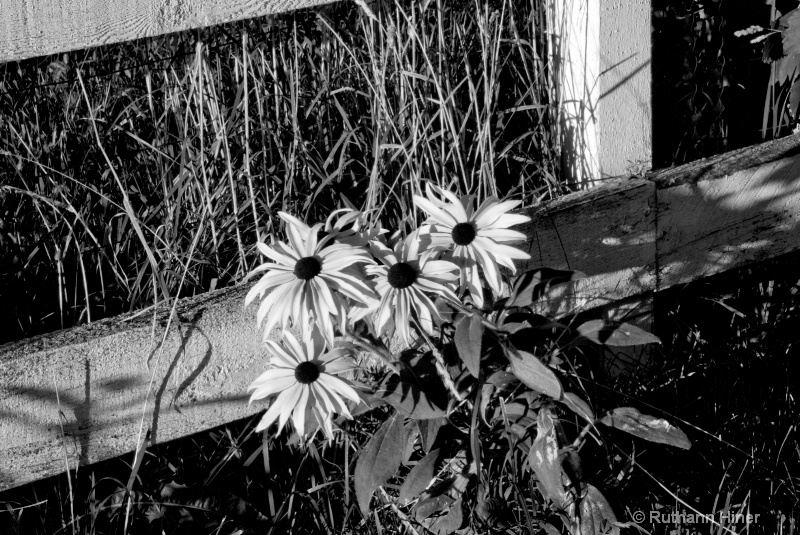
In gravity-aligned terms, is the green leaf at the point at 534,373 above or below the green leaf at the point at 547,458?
above

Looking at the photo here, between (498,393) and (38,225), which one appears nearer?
(498,393)

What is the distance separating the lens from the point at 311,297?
1.43 metres

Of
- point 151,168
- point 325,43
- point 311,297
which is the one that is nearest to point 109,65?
point 151,168

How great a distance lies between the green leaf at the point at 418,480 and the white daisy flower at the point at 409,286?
332 millimetres

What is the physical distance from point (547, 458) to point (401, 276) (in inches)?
17.9

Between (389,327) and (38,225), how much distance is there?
1282mm

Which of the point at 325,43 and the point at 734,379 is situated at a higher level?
the point at 325,43

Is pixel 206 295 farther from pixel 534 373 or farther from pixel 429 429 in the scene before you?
pixel 534 373

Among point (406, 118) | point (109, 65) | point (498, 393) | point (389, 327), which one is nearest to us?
point (389, 327)

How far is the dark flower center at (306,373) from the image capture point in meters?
1.52

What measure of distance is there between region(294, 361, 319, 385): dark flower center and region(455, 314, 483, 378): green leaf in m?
0.26

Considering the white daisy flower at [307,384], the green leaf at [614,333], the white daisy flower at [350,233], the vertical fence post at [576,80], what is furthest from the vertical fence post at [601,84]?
the white daisy flower at [307,384]

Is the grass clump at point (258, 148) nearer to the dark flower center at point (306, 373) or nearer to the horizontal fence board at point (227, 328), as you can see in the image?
the horizontal fence board at point (227, 328)

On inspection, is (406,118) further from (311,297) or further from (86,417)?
(86,417)
